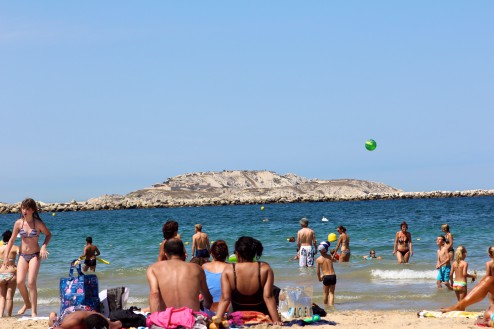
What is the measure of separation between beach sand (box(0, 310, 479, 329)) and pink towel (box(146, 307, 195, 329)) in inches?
29.5

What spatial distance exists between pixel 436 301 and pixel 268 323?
17.2 ft

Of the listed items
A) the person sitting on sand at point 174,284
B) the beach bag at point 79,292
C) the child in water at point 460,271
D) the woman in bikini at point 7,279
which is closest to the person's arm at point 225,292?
the person sitting on sand at point 174,284

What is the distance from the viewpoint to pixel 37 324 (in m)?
9.05

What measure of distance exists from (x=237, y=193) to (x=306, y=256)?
3667 inches

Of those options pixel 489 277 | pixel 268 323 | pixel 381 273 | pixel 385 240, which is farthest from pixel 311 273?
pixel 385 240

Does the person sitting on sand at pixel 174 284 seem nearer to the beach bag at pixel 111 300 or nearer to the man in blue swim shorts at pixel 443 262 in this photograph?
the beach bag at pixel 111 300

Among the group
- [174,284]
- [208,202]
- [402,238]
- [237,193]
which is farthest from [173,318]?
[237,193]

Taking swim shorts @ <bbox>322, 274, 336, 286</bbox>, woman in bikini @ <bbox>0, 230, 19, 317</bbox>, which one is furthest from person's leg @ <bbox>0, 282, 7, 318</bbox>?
swim shorts @ <bbox>322, 274, 336, 286</bbox>

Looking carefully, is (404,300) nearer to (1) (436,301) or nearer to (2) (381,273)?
(1) (436,301)

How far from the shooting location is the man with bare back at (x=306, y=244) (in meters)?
14.8

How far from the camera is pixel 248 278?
23.7 ft

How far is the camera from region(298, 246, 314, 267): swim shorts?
15.1 meters

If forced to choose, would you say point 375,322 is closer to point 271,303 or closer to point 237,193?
point 271,303

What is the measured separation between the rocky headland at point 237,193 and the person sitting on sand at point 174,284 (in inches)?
2925
